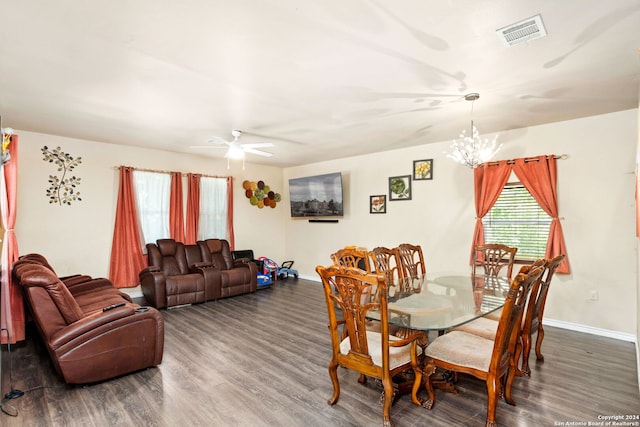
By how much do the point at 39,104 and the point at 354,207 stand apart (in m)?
4.97

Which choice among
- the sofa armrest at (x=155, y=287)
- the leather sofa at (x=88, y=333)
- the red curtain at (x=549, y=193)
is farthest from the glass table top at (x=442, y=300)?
the sofa armrest at (x=155, y=287)

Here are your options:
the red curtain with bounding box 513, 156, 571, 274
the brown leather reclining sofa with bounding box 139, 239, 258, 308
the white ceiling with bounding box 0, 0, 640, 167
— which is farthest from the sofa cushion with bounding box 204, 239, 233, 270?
the red curtain with bounding box 513, 156, 571, 274

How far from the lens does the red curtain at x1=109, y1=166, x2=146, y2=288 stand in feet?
17.6

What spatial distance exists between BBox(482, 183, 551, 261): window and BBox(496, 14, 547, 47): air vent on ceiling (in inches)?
110

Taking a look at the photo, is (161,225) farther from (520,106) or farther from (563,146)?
(563,146)

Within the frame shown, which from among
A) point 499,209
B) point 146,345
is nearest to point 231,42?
point 146,345

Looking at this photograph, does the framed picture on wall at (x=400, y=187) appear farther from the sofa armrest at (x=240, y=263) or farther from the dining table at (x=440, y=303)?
the sofa armrest at (x=240, y=263)

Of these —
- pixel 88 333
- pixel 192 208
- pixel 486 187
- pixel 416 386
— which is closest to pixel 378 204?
pixel 486 187

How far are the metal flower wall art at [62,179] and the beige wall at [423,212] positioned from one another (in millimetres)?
82

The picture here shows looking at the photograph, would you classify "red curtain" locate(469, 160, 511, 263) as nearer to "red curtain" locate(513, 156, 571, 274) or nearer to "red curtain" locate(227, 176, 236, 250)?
"red curtain" locate(513, 156, 571, 274)

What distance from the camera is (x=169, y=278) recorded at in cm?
510

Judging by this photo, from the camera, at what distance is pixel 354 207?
654 centimetres

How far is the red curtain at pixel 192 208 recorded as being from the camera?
20.6 ft

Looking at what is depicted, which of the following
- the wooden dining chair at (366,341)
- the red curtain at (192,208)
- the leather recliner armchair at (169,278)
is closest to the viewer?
the wooden dining chair at (366,341)
